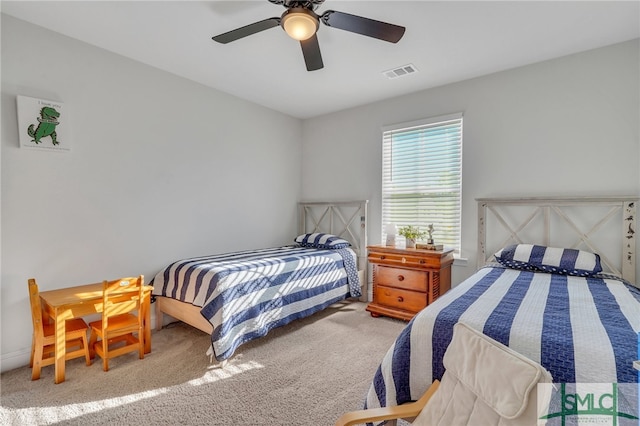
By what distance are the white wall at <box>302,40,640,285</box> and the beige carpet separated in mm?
1925

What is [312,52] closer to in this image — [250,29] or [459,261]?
[250,29]

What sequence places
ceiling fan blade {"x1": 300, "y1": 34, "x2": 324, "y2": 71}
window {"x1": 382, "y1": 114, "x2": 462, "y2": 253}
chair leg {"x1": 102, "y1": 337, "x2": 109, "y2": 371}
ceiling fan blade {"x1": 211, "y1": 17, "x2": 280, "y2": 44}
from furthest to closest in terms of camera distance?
window {"x1": 382, "y1": 114, "x2": 462, "y2": 253} → chair leg {"x1": 102, "y1": 337, "x2": 109, "y2": 371} → ceiling fan blade {"x1": 300, "y1": 34, "x2": 324, "y2": 71} → ceiling fan blade {"x1": 211, "y1": 17, "x2": 280, "y2": 44}

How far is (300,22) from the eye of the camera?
1.84 m

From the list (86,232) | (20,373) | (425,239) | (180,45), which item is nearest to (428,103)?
(425,239)

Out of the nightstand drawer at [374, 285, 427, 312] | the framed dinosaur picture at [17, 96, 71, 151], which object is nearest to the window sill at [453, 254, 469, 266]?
the nightstand drawer at [374, 285, 427, 312]

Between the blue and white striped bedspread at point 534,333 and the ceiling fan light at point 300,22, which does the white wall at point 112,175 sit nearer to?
the ceiling fan light at point 300,22

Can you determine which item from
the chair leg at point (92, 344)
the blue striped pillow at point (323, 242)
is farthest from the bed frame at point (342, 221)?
the chair leg at point (92, 344)

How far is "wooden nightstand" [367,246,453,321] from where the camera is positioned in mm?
3164

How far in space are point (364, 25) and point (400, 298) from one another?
2644mm

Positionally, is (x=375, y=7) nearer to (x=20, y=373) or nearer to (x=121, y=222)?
(x=121, y=222)

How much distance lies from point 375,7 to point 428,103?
5.73ft

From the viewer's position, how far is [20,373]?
230cm

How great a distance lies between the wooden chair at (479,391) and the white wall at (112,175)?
2.75 meters

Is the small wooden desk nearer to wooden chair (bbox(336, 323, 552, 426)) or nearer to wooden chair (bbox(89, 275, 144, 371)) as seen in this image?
wooden chair (bbox(89, 275, 144, 371))
